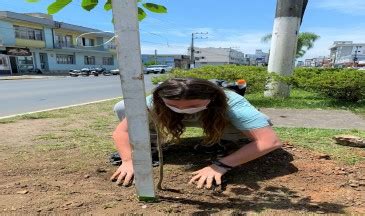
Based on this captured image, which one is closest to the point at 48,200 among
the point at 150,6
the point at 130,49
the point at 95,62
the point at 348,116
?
the point at 130,49

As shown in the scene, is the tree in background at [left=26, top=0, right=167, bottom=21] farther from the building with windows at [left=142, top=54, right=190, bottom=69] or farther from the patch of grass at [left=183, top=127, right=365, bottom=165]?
the building with windows at [left=142, top=54, right=190, bottom=69]

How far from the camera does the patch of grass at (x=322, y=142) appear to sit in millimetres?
3020

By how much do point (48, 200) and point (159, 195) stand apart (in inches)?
27.6

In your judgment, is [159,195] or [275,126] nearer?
[159,195]

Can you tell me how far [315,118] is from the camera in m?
5.56

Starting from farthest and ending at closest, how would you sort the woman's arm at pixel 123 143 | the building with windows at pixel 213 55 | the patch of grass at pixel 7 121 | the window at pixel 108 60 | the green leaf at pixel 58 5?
the building with windows at pixel 213 55 → the window at pixel 108 60 → the patch of grass at pixel 7 121 → the woman's arm at pixel 123 143 → the green leaf at pixel 58 5

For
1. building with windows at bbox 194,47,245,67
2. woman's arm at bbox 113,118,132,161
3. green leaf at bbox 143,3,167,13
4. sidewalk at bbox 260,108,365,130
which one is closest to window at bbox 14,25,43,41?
sidewalk at bbox 260,108,365,130

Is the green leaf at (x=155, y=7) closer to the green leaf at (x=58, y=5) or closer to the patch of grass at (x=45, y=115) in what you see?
the green leaf at (x=58, y=5)

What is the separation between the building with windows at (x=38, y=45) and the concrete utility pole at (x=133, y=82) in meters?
27.1

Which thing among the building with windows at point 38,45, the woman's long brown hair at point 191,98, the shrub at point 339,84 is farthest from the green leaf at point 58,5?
the building with windows at point 38,45

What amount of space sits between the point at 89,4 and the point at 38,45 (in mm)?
34878

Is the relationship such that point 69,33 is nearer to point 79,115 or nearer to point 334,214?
point 79,115

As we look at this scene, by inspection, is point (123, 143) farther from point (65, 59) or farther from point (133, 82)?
point (65, 59)

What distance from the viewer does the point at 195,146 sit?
3.19 meters
